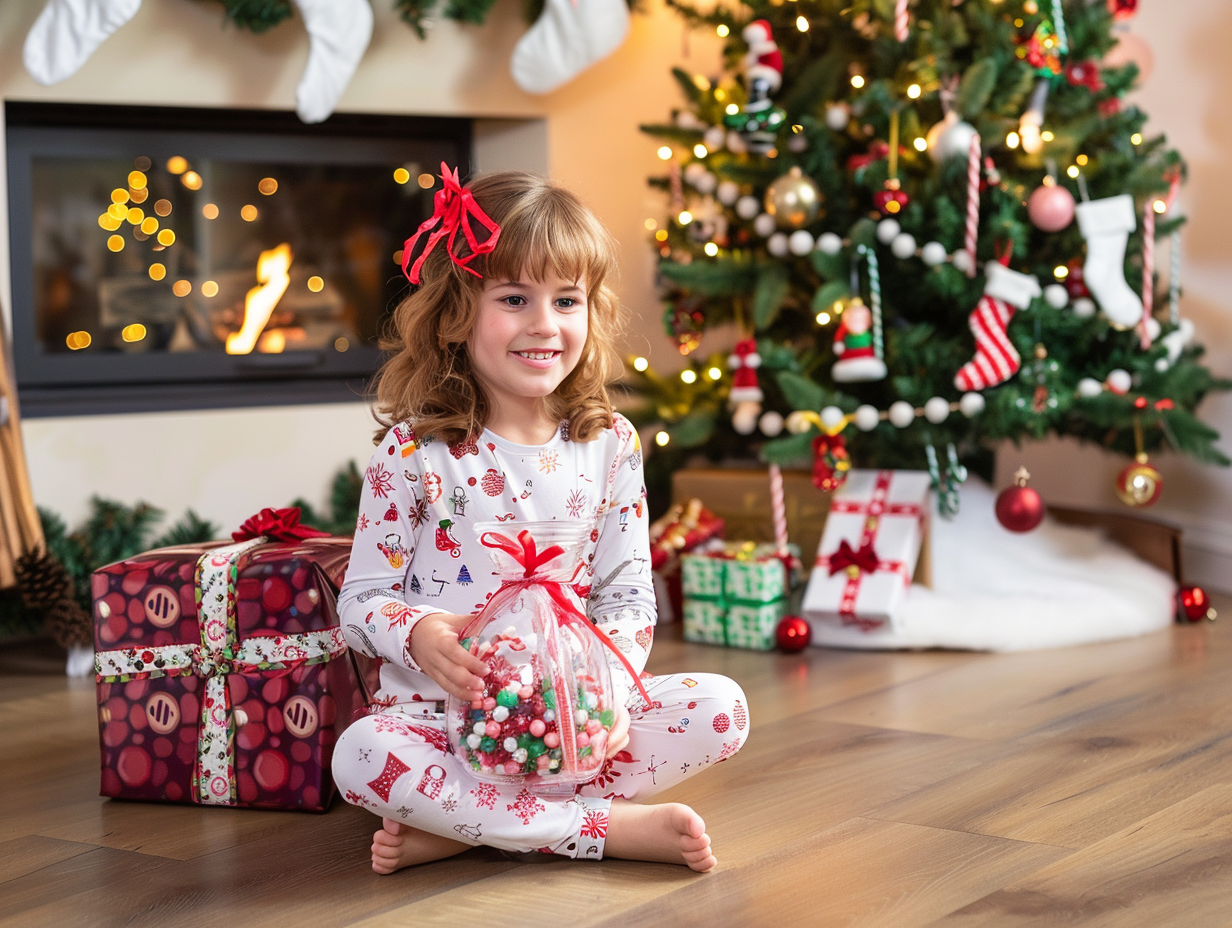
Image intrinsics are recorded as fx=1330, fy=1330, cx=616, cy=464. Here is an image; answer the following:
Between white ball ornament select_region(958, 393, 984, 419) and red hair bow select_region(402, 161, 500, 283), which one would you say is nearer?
red hair bow select_region(402, 161, 500, 283)

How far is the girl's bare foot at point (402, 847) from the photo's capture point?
1371mm

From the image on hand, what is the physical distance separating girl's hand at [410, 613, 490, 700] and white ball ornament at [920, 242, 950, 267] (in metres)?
1.44

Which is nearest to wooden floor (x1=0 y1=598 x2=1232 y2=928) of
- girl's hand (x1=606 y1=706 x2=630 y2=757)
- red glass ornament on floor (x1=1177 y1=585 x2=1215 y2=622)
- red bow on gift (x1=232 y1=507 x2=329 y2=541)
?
girl's hand (x1=606 y1=706 x2=630 y2=757)

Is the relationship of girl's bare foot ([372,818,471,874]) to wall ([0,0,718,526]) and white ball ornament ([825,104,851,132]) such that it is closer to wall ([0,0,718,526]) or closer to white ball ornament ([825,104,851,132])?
wall ([0,0,718,526])

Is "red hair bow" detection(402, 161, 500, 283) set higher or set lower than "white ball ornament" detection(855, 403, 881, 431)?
higher

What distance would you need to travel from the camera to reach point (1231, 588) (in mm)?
2947

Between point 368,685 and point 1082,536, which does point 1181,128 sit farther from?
point 368,685

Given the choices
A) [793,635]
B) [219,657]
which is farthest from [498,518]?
[793,635]

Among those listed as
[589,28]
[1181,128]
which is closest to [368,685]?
[589,28]

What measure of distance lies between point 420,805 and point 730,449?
173 cm

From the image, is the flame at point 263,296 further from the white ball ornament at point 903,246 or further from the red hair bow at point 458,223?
the red hair bow at point 458,223

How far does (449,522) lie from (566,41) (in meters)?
1.72

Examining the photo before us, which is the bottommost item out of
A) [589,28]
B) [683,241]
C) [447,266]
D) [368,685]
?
[368,685]

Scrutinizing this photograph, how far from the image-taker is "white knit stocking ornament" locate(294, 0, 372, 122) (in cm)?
259
